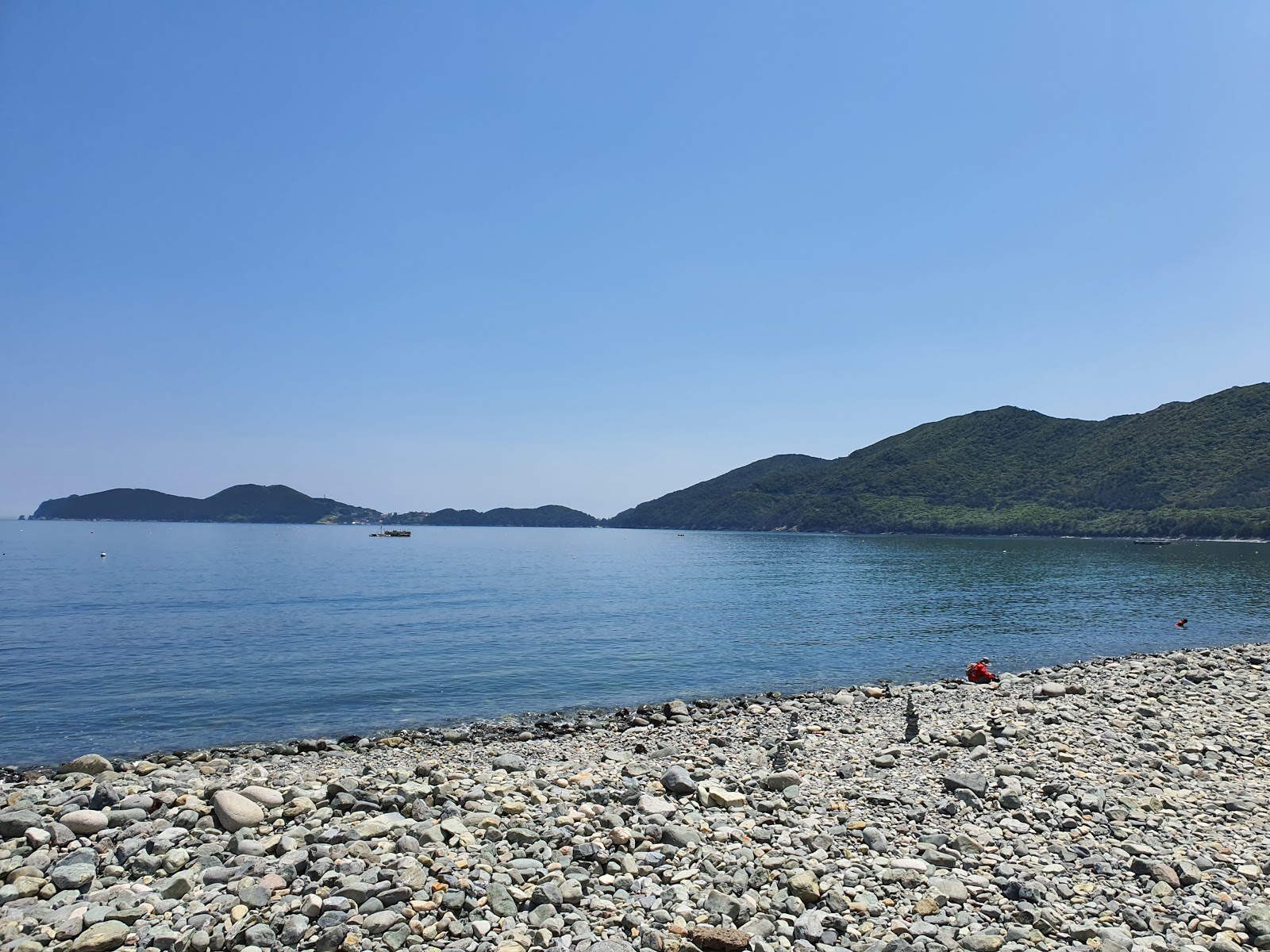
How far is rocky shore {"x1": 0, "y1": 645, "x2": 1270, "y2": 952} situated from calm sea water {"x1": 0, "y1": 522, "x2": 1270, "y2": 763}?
730cm

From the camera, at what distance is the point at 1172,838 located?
416 inches

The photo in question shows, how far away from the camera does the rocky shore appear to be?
320 inches

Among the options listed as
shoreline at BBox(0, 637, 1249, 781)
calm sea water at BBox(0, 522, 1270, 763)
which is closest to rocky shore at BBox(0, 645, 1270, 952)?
shoreline at BBox(0, 637, 1249, 781)

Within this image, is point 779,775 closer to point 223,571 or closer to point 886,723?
point 886,723

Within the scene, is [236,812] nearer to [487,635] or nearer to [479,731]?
[479,731]

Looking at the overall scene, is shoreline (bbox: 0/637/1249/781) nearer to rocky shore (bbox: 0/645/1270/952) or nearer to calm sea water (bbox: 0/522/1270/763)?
calm sea water (bbox: 0/522/1270/763)

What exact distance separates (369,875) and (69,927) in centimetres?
324

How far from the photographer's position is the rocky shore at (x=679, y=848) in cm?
812

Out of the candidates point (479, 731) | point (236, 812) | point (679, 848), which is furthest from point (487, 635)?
point (679, 848)

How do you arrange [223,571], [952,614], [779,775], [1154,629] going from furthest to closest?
[223,571]
[952,614]
[1154,629]
[779,775]

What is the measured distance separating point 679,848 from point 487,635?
2953 centimetres

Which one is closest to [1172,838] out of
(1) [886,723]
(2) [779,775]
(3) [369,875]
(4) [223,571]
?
(2) [779,775]

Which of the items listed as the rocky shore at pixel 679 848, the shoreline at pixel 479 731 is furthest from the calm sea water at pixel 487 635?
the rocky shore at pixel 679 848

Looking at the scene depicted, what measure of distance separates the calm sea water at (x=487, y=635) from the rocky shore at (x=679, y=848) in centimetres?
730
